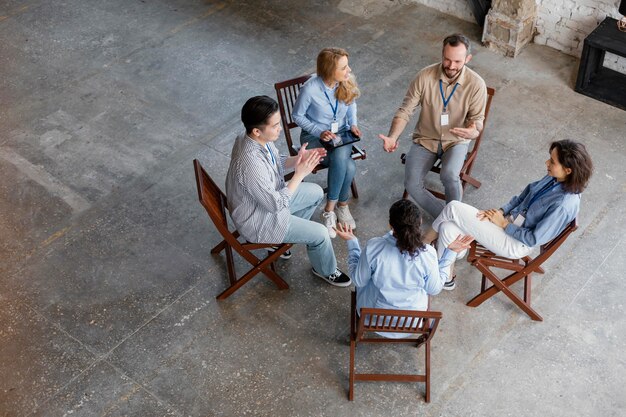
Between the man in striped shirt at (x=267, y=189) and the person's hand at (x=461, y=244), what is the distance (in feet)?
2.71

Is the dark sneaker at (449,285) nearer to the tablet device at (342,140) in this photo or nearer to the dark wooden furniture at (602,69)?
the tablet device at (342,140)

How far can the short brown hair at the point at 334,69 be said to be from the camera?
4.91 m

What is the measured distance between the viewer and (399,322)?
4.06m

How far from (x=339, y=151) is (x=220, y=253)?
115cm

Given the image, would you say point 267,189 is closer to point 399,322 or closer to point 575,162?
point 399,322

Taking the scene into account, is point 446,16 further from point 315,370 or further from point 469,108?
point 315,370

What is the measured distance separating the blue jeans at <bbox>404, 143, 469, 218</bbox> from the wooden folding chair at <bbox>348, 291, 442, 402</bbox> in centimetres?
106

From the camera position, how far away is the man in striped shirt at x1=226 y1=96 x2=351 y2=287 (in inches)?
171

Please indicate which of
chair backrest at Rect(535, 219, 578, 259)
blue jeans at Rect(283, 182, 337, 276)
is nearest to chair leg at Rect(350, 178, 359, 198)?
blue jeans at Rect(283, 182, 337, 276)

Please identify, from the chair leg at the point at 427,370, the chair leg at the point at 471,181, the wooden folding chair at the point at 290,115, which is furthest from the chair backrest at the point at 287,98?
the chair leg at the point at 427,370

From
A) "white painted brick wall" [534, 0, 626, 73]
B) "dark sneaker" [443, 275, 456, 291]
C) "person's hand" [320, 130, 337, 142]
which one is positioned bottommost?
"dark sneaker" [443, 275, 456, 291]

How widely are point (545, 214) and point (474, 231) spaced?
0.49 meters

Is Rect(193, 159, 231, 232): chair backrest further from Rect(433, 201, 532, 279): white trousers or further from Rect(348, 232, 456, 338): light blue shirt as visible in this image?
A: Rect(433, 201, 532, 279): white trousers

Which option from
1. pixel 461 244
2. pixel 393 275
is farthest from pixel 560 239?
pixel 393 275
